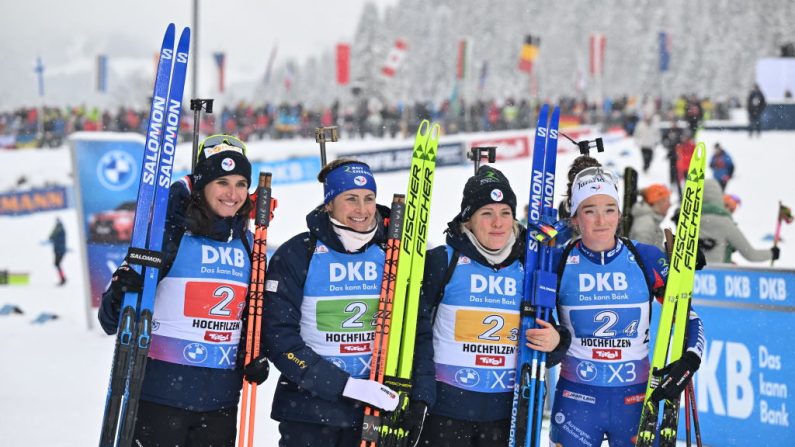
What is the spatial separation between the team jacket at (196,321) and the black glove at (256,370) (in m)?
0.09

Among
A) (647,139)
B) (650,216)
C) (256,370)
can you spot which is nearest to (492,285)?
(256,370)

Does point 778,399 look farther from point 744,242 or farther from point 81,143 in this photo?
point 81,143

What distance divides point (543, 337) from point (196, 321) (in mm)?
1461

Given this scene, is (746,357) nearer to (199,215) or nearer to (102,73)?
(199,215)

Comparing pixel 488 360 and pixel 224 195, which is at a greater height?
pixel 224 195

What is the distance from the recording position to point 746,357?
609 cm

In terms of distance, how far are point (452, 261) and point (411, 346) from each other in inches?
16.5

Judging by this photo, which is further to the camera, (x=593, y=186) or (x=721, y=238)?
(x=721, y=238)

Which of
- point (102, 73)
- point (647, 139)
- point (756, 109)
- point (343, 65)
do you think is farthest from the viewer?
point (102, 73)

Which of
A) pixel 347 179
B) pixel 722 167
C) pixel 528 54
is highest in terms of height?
pixel 528 54

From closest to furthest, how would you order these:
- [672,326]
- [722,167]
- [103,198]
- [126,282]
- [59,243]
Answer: [126,282]
[672,326]
[103,198]
[59,243]
[722,167]

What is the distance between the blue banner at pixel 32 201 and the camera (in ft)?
81.8

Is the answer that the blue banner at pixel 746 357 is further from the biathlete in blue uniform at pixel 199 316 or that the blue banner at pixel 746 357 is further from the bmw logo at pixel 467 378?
the biathlete in blue uniform at pixel 199 316

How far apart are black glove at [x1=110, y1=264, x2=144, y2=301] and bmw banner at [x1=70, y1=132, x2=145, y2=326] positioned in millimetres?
7659
